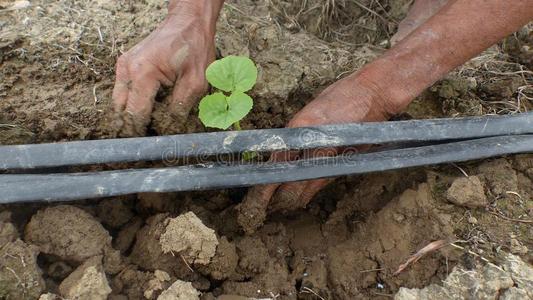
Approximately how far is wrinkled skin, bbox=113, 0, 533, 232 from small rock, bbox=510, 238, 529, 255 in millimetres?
539

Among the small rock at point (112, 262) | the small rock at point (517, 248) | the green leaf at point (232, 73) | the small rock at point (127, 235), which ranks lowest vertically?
the small rock at point (127, 235)

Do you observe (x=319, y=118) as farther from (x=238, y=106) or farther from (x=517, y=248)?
(x=517, y=248)

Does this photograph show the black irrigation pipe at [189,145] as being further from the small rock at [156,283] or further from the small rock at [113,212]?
the small rock at [156,283]

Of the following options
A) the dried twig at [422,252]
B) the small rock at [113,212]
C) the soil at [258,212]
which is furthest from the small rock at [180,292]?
the dried twig at [422,252]

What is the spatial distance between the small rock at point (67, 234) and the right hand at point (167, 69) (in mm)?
326

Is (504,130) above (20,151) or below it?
above

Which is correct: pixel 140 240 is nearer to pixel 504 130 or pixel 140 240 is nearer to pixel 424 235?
pixel 424 235

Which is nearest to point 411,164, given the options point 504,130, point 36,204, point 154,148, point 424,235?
point 424,235

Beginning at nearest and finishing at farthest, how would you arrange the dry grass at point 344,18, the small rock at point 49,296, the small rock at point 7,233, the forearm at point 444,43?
the small rock at point 49,296, the small rock at point 7,233, the forearm at point 444,43, the dry grass at point 344,18

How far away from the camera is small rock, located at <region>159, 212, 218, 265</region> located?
4.68 feet

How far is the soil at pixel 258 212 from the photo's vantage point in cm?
144

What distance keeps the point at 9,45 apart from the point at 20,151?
0.64m

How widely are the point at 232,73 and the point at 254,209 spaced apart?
43 cm

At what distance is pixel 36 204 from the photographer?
1533 millimetres
